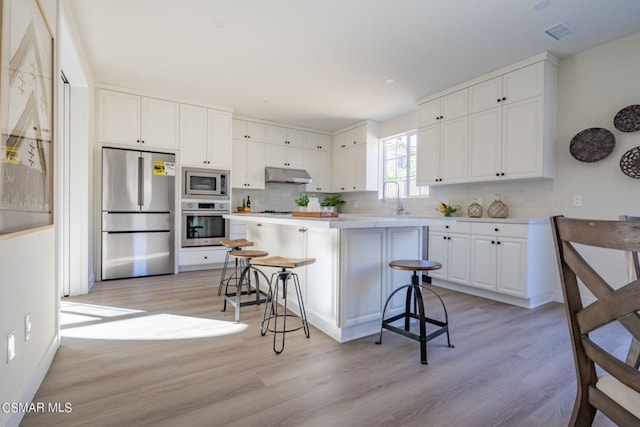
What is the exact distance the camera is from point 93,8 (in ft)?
8.23

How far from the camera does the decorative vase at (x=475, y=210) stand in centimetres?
384

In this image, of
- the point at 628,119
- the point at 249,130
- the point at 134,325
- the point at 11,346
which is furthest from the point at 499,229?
the point at 249,130

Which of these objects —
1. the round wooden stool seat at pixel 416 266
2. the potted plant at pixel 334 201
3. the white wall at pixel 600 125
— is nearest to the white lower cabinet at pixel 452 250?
the white wall at pixel 600 125

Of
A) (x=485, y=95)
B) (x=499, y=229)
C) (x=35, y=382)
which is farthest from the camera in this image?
(x=485, y=95)

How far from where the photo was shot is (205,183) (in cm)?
476

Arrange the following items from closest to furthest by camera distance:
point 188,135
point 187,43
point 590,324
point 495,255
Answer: point 590,324 < point 187,43 < point 495,255 < point 188,135

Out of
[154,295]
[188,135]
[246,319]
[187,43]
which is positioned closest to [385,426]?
[246,319]

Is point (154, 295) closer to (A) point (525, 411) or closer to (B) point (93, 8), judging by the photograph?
(B) point (93, 8)

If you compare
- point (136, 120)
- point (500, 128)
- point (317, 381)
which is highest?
point (136, 120)

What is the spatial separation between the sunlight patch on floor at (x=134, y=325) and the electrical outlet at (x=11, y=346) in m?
1.00

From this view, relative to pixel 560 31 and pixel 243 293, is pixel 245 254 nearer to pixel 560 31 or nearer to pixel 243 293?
pixel 243 293

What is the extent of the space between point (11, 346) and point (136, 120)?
3.71 m

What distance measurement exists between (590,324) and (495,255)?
2.81m

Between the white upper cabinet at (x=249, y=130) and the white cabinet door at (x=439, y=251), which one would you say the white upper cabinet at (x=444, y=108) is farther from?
the white upper cabinet at (x=249, y=130)
